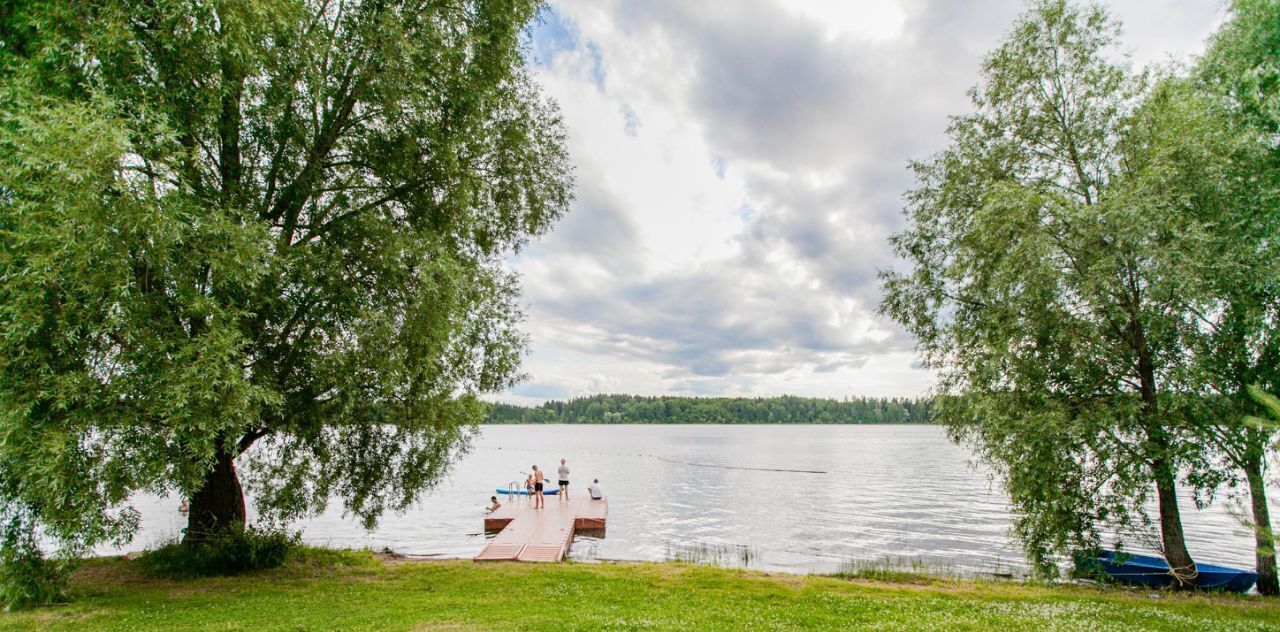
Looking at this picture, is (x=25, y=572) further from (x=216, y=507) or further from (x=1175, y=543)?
(x=1175, y=543)

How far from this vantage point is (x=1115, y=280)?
1320 cm

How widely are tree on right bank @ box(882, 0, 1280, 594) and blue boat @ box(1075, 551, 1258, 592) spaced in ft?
1.15

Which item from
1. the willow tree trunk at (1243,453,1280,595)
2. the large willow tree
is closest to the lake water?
the willow tree trunk at (1243,453,1280,595)

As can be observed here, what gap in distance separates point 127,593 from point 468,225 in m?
10.0

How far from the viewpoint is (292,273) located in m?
12.0

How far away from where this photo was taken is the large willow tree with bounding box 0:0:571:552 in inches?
356

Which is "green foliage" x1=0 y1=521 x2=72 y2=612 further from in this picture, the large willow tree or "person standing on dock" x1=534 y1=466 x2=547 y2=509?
"person standing on dock" x1=534 y1=466 x2=547 y2=509

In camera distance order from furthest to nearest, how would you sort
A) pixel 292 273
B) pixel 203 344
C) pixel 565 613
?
1. pixel 292 273
2. pixel 565 613
3. pixel 203 344

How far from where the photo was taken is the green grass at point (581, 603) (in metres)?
9.88

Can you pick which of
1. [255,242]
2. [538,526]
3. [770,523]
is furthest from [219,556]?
[770,523]

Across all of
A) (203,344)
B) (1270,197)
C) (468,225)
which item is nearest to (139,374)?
(203,344)

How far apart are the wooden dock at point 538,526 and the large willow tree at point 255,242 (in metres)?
4.17

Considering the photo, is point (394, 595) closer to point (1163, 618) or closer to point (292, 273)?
point (292, 273)

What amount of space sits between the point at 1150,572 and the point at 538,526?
747 inches
